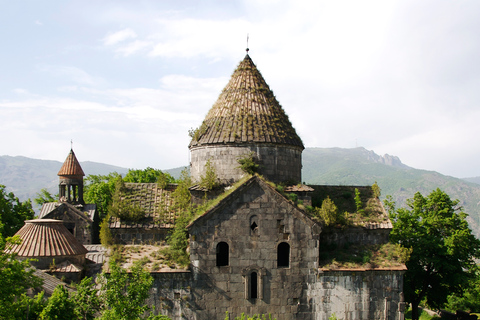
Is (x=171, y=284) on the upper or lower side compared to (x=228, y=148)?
lower

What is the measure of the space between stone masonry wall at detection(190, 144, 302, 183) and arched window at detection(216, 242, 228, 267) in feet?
8.20

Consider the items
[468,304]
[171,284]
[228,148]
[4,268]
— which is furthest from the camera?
[468,304]

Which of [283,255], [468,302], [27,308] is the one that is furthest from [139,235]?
[468,302]

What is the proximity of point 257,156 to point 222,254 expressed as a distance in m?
3.59

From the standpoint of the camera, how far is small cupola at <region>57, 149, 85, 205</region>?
26.8 m

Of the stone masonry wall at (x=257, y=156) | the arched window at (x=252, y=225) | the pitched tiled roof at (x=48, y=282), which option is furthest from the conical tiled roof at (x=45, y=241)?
the arched window at (x=252, y=225)

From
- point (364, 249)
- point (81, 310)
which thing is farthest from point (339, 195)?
point (81, 310)

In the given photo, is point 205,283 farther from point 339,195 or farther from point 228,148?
point 339,195

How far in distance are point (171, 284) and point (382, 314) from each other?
6542mm

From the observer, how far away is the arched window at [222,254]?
1374 centimetres

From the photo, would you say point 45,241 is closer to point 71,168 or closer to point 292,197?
point 292,197

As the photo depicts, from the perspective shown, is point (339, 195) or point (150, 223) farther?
point (339, 195)

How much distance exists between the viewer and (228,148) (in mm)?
15438

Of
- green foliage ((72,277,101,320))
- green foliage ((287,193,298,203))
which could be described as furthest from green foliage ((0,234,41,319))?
Answer: green foliage ((287,193,298,203))
